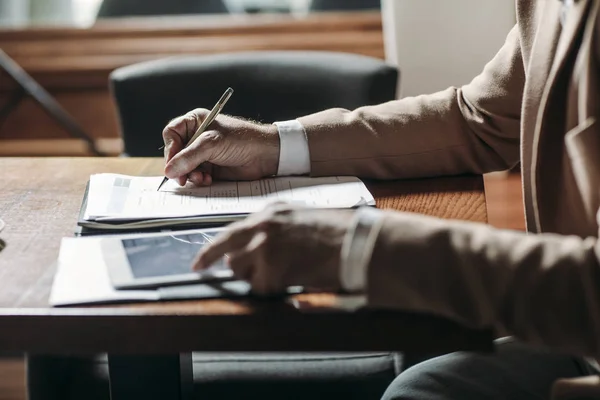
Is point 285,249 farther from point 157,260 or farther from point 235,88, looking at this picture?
point 235,88

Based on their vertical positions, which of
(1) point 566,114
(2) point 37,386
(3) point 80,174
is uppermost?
(1) point 566,114

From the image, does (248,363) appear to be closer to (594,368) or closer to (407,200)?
(407,200)

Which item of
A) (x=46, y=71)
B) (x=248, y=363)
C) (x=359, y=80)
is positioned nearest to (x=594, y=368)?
(x=248, y=363)

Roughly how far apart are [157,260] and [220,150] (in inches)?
12.8

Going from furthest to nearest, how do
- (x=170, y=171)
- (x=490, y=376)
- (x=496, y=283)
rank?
(x=170, y=171), (x=490, y=376), (x=496, y=283)

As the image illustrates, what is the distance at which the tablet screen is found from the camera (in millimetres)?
839

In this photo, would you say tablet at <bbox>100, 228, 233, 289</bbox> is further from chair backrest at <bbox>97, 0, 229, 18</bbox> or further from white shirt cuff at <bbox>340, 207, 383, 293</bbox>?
chair backrest at <bbox>97, 0, 229, 18</bbox>

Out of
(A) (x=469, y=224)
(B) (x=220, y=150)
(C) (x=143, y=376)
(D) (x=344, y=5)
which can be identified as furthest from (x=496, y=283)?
(D) (x=344, y=5)

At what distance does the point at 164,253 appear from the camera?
880 millimetres

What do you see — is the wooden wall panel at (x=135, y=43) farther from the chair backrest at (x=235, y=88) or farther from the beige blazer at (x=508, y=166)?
the beige blazer at (x=508, y=166)

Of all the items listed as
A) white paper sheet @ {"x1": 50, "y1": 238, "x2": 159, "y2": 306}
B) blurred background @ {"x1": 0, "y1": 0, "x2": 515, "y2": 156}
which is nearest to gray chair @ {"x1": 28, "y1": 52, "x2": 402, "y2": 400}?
white paper sheet @ {"x1": 50, "y1": 238, "x2": 159, "y2": 306}

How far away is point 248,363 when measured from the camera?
3.97ft

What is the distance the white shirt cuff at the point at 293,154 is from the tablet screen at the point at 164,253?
0.91 ft

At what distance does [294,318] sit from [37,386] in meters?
0.62
